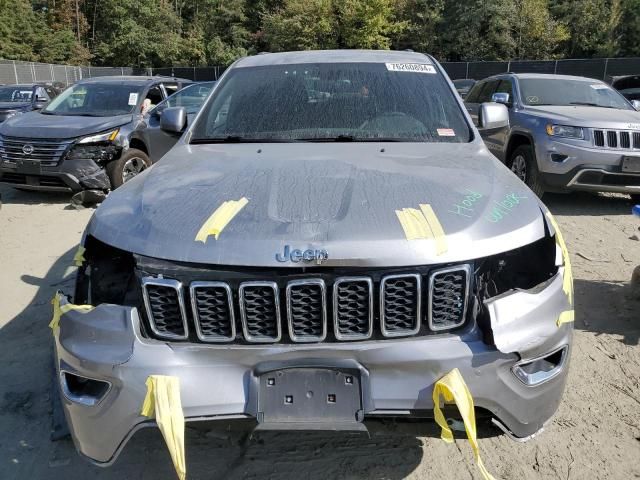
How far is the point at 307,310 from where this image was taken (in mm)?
1954

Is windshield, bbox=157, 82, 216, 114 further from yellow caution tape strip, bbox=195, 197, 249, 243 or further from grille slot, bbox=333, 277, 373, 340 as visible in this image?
grille slot, bbox=333, 277, 373, 340

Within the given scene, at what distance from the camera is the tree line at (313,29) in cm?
3734

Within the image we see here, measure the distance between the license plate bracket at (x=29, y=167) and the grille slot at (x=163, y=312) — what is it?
241 inches

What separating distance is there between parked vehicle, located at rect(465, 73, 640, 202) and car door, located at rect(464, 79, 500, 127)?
107 cm

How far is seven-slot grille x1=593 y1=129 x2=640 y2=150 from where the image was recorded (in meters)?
6.48

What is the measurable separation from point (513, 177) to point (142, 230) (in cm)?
175

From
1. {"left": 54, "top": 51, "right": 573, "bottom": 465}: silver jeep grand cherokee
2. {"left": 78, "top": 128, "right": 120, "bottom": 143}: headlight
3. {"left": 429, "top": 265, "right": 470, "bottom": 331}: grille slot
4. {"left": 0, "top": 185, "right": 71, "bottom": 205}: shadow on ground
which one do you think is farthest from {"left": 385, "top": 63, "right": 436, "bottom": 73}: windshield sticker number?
{"left": 0, "top": 185, "right": 71, "bottom": 205}: shadow on ground

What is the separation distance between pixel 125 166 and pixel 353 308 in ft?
20.5

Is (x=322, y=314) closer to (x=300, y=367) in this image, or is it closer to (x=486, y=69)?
(x=300, y=367)

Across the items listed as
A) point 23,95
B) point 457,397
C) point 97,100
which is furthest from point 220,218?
point 23,95

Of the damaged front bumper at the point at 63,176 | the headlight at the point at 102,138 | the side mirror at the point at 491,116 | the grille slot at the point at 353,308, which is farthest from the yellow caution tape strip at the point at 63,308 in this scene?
the headlight at the point at 102,138

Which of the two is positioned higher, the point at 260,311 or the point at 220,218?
the point at 220,218

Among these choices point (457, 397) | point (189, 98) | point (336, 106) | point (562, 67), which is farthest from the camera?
point (562, 67)

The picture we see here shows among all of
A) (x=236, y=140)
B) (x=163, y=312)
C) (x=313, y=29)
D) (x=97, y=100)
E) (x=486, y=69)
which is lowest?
(x=486, y=69)
